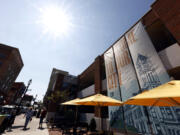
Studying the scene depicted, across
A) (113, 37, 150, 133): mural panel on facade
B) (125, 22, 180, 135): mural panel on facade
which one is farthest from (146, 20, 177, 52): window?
(113, 37, 150, 133): mural panel on facade

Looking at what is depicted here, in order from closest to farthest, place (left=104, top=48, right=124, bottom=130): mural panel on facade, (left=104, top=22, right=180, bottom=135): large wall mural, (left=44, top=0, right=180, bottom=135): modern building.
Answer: (left=104, top=22, right=180, bottom=135): large wall mural < (left=44, top=0, right=180, bottom=135): modern building < (left=104, top=48, right=124, bottom=130): mural panel on facade

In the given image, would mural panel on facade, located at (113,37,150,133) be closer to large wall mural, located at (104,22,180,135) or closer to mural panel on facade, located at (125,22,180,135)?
large wall mural, located at (104,22,180,135)

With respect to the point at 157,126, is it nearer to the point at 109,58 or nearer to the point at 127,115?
the point at 127,115

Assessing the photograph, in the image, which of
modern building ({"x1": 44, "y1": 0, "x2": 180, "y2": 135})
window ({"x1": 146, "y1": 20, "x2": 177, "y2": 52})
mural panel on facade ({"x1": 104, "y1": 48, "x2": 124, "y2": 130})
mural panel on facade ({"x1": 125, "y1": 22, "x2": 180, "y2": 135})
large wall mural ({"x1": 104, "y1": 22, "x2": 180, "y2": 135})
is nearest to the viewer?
mural panel on facade ({"x1": 125, "y1": 22, "x2": 180, "y2": 135})

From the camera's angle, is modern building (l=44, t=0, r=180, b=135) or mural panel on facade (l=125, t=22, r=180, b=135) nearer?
mural panel on facade (l=125, t=22, r=180, b=135)

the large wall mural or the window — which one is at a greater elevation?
the window

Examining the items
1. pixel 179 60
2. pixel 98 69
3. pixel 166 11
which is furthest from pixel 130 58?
pixel 98 69

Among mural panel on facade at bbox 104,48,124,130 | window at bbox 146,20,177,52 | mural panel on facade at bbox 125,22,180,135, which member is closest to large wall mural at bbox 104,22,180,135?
mural panel on facade at bbox 125,22,180,135

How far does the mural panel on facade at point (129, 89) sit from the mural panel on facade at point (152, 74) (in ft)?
1.51

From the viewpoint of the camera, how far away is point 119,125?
696 cm

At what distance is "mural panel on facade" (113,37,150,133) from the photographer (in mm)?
5570

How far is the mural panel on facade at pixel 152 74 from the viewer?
174 inches

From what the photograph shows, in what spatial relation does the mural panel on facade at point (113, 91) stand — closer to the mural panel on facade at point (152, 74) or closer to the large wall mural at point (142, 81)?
the large wall mural at point (142, 81)

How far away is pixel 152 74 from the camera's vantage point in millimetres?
5742
